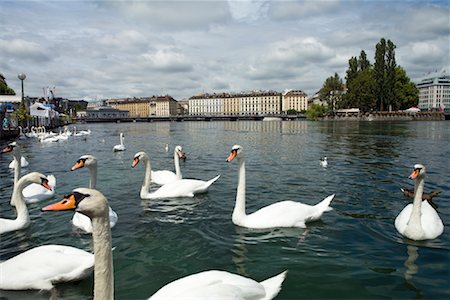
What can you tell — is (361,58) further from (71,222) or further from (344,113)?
(71,222)

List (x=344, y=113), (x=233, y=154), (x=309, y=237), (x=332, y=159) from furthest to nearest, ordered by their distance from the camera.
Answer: (x=344, y=113) → (x=332, y=159) → (x=233, y=154) → (x=309, y=237)

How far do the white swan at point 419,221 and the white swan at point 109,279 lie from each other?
3726mm

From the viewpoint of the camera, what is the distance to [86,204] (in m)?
3.07

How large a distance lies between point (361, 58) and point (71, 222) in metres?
102

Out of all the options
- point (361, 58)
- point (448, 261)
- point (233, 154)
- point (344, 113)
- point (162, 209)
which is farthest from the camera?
point (344, 113)

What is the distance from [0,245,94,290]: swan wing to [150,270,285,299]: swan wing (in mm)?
1620

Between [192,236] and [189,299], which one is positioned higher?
[189,299]

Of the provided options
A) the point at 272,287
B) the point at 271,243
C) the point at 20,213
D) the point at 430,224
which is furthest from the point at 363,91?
the point at 272,287

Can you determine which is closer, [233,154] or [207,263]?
[207,263]

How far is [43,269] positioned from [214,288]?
257cm

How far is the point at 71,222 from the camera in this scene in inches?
296

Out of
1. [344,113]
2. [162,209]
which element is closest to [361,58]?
[344,113]

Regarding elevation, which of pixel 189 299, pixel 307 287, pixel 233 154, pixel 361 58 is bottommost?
pixel 307 287

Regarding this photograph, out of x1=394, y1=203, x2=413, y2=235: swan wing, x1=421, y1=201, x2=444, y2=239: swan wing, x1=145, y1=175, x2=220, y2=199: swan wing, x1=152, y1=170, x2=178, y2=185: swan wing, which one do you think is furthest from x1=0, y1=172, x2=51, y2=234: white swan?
x1=421, y1=201, x2=444, y2=239: swan wing
